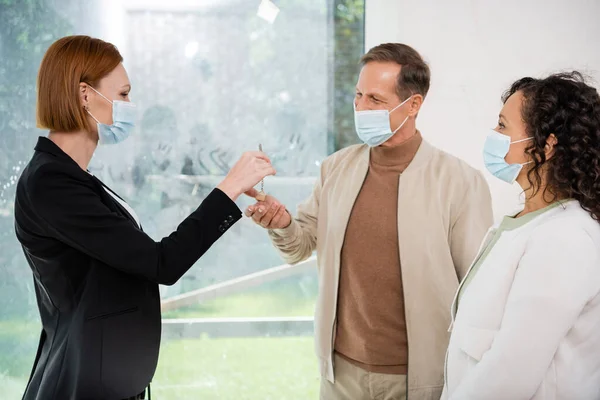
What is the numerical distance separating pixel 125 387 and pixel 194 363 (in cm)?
169

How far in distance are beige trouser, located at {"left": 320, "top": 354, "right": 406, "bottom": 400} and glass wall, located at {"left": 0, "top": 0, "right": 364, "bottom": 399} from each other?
1215 mm

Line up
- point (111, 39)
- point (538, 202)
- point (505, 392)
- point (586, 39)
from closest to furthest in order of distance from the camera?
1. point (505, 392)
2. point (538, 202)
3. point (586, 39)
4. point (111, 39)

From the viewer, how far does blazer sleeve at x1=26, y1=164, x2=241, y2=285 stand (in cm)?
159

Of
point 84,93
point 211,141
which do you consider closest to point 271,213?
point 84,93

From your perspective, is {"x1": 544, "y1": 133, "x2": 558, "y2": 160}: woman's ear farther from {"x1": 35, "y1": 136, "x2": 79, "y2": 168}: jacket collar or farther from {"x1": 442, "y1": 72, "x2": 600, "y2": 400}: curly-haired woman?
{"x1": 35, "y1": 136, "x2": 79, "y2": 168}: jacket collar

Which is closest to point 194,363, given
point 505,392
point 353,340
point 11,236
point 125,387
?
point 11,236

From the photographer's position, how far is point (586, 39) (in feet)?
9.30

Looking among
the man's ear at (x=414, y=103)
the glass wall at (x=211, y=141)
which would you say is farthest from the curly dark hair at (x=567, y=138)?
the glass wall at (x=211, y=141)

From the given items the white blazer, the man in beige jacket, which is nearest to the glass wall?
the man in beige jacket

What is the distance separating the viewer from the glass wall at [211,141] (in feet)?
10.5

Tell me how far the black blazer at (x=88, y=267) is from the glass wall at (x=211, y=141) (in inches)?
62.3

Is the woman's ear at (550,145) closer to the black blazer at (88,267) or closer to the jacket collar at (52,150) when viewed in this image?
the black blazer at (88,267)

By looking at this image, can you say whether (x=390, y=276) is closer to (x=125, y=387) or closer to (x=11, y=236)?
(x=125, y=387)

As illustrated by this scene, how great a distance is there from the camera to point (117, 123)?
183 centimetres
